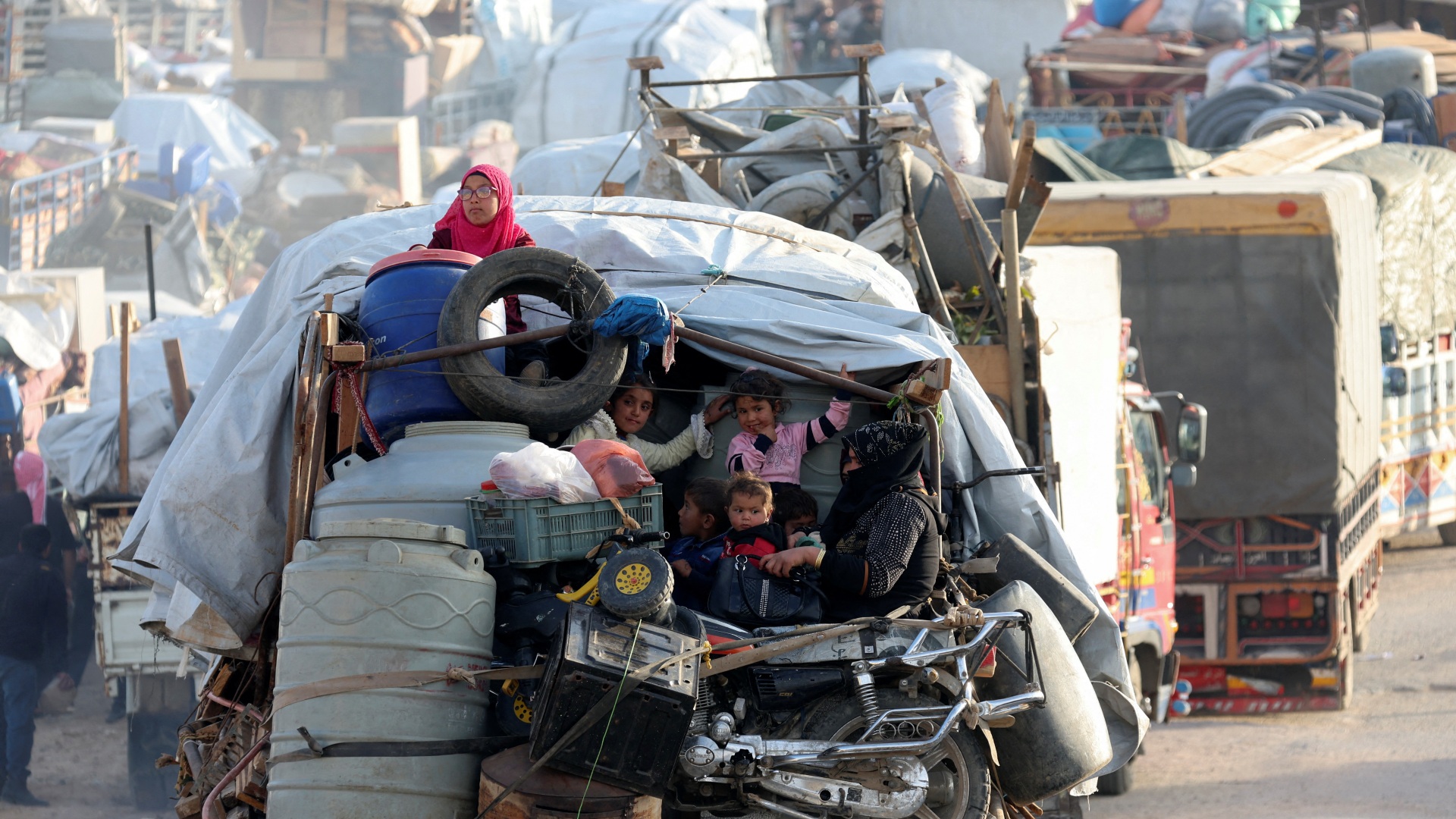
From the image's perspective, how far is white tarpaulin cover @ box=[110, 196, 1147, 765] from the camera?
5293 millimetres

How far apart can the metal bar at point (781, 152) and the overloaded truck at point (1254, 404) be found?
245 cm

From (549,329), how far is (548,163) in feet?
20.7

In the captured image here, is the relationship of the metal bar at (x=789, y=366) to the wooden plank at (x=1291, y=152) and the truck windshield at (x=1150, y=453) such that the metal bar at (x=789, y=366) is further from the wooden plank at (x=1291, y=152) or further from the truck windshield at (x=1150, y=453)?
the wooden plank at (x=1291, y=152)

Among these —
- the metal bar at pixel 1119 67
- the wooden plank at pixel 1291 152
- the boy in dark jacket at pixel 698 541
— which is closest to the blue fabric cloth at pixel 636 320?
the boy in dark jacket at pixel 698 541

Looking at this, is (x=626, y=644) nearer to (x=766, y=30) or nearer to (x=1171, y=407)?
(x=1171, y=407)

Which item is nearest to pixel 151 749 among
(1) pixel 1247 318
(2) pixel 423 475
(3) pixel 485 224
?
(3) pixel 485 224

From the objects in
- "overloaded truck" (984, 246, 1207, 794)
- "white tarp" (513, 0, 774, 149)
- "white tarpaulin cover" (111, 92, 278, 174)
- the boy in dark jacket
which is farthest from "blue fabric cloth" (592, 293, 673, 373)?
"white tarpaulin cover" (111, 92, 278, 174)

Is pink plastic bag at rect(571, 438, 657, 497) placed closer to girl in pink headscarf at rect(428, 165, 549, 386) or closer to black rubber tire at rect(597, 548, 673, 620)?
black rubber tire at rect(597, 548, 673, 620)

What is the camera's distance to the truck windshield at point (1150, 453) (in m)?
9.62

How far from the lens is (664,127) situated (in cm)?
941

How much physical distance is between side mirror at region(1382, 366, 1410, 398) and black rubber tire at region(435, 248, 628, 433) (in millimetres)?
10033

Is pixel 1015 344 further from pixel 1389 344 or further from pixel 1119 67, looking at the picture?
pixel 1119 67

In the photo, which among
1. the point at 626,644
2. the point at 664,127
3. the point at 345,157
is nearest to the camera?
the point at 626,644

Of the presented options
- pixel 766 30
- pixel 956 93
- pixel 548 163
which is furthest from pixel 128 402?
pixel 766 30
